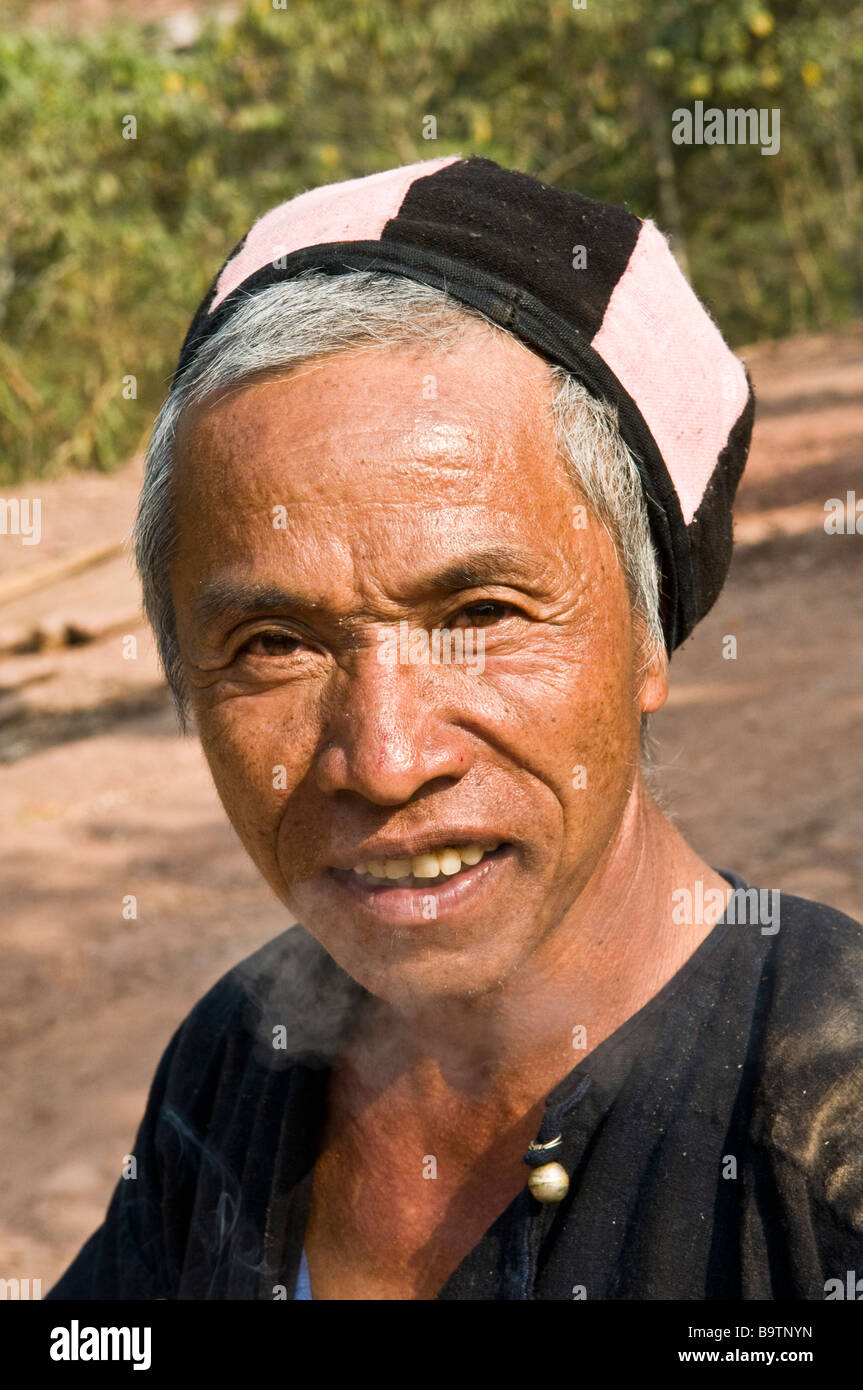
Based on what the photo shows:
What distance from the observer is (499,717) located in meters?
→ 1.52

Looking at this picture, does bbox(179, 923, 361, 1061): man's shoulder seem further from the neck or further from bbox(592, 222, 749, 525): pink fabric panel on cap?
bbox(592, 222, 749, 525): pink fabric panel on cap

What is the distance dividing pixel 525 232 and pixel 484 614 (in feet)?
1.47

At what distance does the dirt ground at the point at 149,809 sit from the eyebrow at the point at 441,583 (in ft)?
9.50

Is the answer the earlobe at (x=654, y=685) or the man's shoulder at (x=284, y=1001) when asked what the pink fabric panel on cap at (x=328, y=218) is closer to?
the earlobe at (x=654, y=685)

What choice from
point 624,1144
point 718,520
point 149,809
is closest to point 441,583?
point 718,520

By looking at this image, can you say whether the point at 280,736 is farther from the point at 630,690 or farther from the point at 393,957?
the point at 630,690

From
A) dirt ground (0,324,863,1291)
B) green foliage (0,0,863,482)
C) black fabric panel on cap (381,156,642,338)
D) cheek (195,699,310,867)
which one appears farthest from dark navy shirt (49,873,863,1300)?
green foliage (0,0,863,482)

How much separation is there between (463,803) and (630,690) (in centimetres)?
28

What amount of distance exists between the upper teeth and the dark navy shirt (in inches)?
11.2

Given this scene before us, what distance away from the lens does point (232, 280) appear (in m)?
1.68

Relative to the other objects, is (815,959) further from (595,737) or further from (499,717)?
(499,717)

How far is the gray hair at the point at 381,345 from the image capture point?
1.52 metres

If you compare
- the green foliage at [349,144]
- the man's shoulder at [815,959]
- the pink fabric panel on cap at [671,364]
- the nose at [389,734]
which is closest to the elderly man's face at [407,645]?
the nose at [389,734]

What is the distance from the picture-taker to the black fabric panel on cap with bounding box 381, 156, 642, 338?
1.54 meters
